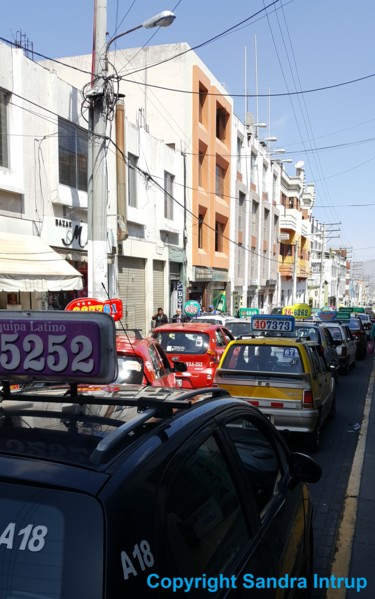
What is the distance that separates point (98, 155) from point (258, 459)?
10.2m

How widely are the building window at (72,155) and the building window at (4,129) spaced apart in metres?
2.17

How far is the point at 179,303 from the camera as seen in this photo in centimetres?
2612

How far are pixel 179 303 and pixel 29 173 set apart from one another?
43.4 ft

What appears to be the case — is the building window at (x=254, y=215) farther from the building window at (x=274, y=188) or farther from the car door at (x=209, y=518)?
the car door at (x=209, y=518)

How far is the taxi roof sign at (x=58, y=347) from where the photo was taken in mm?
2369

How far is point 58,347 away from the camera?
2418 millimetres

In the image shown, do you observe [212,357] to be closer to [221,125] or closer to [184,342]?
[184,342]

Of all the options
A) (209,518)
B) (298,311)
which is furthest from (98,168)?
(298,311)

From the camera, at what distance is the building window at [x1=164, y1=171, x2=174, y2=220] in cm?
2461

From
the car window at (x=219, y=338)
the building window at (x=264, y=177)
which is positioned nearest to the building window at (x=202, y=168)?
the building window at (x=264, y=177)

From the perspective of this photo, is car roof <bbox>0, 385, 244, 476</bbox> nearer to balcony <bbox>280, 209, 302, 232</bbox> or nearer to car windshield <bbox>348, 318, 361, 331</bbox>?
car windshield <bbox>348, 318, 361, 331</bbox>

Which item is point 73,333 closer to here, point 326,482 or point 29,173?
point 326,482

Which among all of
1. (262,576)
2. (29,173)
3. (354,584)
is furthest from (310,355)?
(29,173)

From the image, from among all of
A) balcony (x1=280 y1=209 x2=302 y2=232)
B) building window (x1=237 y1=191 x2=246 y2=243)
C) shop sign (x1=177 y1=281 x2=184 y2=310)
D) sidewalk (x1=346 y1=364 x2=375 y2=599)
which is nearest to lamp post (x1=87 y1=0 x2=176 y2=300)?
sidewalk (x1=346 y1=364 x2=375 y2=599)
